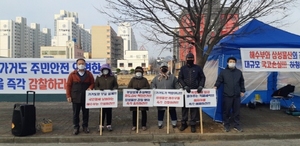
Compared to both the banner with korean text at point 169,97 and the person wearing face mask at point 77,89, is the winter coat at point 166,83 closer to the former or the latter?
the banner with korean text at point 169,97

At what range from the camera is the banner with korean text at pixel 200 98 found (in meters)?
7.23

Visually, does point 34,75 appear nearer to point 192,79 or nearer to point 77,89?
point 77,89

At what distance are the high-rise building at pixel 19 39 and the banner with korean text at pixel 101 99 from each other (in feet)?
326

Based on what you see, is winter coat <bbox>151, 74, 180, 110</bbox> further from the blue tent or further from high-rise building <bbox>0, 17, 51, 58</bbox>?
high-rise building <bbox>0, 17, 51, 58</bbox>

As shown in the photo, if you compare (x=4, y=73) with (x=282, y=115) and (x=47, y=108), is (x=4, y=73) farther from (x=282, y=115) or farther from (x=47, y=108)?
(x=282, y=115)

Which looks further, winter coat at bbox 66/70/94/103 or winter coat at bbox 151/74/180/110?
winter coat at bbox 151/74/180/110

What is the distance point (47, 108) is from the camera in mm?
11211

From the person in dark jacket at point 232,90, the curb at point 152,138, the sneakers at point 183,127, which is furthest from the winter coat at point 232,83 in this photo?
the sneakers at point 183,127

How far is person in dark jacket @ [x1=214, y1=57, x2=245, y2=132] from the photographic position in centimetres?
733

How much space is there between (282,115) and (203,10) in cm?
469

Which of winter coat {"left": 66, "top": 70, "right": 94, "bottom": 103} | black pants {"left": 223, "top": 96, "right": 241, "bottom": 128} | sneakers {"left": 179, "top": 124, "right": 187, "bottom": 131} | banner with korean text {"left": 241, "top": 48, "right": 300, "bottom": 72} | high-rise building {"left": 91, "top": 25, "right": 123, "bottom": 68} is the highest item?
high-rise building {"left": 91, "top": 25, "right": 123, "bottom": 68}

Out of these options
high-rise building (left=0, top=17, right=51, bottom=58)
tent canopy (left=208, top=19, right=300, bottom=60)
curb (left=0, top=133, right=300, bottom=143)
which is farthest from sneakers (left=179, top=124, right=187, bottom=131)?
A: high-rise building (left=0, top=17, right=51, bottom=58)

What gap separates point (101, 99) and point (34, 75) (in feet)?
11.3

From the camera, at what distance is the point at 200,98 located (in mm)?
7289
